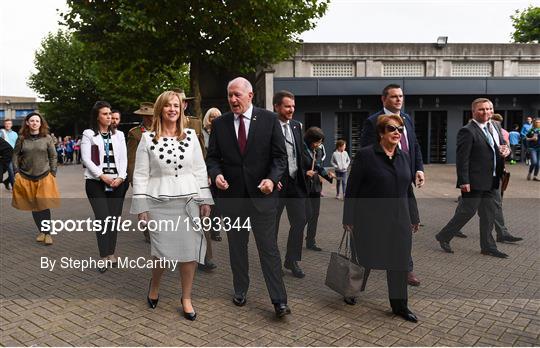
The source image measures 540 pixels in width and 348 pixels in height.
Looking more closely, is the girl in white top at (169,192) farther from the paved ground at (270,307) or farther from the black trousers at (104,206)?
the black trousers at (104,206)

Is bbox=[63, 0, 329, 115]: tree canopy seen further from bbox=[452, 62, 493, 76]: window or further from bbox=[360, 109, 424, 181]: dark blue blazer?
bbox=[360, 109, 424, 181]: dark blue blazer

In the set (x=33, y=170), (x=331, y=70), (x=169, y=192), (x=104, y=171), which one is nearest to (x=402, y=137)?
(x=169, y=192)

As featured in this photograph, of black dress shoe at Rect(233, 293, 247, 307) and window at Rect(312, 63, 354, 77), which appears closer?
black dress shoe at Rect(233, 293, 247, 307)

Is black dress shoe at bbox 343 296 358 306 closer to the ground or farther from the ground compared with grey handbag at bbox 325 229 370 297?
closer to the ground

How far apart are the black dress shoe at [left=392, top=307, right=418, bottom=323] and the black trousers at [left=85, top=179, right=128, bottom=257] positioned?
3.58 meters

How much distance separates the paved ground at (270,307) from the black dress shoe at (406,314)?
6 cm

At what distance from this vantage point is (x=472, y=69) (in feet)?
75.3

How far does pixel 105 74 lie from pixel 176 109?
66.2 feet

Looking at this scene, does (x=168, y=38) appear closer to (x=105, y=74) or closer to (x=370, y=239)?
(x=105, y=74)

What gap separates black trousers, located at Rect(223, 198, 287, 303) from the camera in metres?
4.30

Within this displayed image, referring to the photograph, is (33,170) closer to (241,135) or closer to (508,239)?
(241,135)

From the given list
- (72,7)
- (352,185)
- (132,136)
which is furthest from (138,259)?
(72,7)

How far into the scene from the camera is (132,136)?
21.9 feet

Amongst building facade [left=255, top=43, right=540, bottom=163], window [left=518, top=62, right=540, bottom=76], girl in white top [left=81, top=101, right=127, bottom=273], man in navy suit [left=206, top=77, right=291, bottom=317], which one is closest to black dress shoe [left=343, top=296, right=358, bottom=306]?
man in navy suit [left=206, top=77, right=291, bottom=317]
